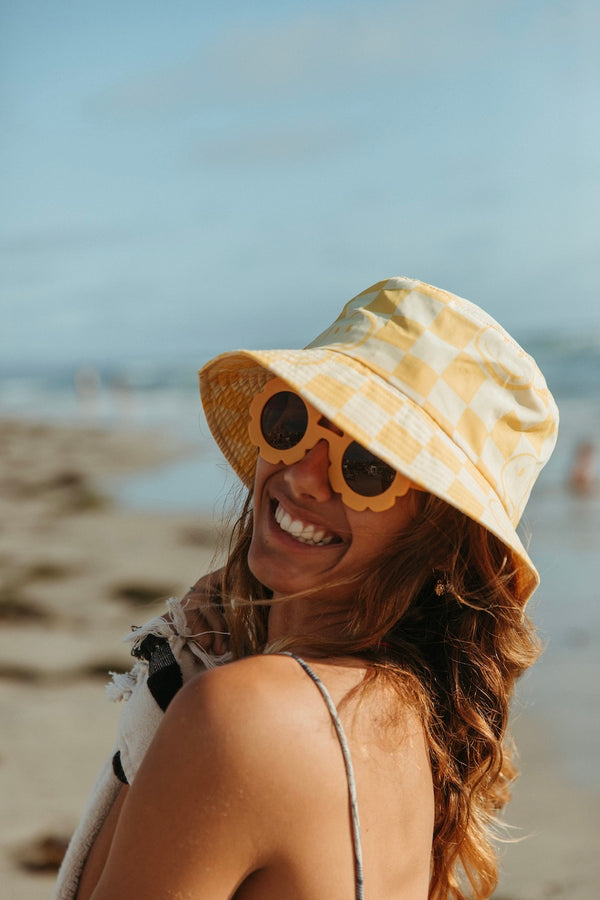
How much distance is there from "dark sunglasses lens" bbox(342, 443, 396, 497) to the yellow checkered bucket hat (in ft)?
0.22

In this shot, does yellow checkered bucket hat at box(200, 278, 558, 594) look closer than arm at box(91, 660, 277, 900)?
No

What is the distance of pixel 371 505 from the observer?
6.02ft

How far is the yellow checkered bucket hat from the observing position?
1780 mm

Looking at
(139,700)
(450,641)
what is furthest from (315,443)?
(139,700)

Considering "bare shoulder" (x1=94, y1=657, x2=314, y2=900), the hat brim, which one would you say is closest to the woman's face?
the hat brim

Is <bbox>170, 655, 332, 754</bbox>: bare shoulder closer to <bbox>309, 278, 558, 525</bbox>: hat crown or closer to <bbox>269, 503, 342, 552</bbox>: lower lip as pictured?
<bbox>269, 503, 342, 552</bbox>: lower lip

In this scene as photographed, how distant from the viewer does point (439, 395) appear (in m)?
1.84

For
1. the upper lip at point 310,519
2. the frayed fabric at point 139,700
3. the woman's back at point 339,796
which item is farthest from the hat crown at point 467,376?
the frayed fabric at point 139,700

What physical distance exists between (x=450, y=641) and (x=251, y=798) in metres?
0.68

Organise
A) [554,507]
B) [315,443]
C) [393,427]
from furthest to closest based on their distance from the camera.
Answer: [554,507] < [315,443] < [393,427]

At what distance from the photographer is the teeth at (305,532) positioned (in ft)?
6.31

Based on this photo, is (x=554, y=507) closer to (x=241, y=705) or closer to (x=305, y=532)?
(x=305, y=532)

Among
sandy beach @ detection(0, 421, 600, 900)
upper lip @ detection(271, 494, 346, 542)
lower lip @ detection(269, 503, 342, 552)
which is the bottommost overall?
sandy beach @ detection(0, 421, 600, 900)

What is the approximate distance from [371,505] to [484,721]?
520mm
